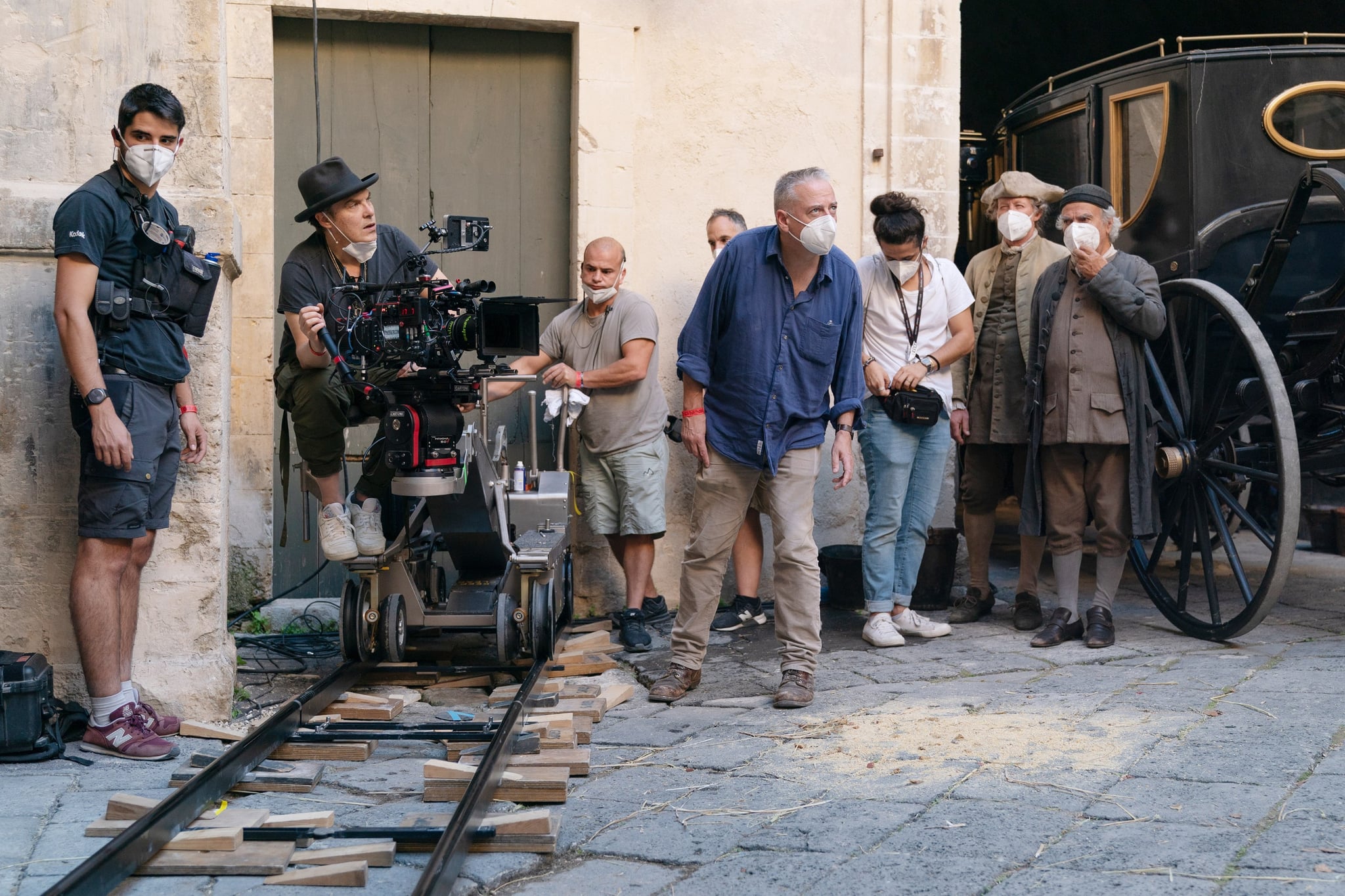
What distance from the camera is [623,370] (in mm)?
6332

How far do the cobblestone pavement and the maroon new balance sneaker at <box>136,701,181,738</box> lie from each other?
287 mm

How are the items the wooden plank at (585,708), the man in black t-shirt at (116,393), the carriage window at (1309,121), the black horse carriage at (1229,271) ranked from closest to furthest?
the man in black t-shirt at (116,393)
the wooden plank at (585,708)
the black horse carriage at (1229,271)
the carriage window at (1309,121)

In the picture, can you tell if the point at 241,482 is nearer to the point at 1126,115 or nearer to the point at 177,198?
the point at 177,198

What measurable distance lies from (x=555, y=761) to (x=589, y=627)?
2276 millimetres

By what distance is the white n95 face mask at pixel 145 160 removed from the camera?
4.30m

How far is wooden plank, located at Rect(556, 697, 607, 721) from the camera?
4750 mm

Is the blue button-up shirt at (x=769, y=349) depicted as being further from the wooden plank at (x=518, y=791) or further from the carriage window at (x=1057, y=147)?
the carriage window at (x=1057, y=147)

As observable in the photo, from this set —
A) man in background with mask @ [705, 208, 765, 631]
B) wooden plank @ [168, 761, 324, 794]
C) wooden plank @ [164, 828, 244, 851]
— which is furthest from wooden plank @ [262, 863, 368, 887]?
man in background with mask @ [705, 208, 765, 631]

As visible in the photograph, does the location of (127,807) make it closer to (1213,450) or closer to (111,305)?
(111,305)

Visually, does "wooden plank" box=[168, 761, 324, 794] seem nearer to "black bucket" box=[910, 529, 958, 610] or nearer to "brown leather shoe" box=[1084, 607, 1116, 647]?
"brown leather shoe" box=[1084, 607, 1116, 647]

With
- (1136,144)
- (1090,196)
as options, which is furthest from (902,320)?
(1136,144)

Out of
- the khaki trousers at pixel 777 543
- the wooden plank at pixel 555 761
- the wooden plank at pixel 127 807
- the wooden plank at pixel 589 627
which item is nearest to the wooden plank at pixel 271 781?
the wooden plank at pixel 127 807

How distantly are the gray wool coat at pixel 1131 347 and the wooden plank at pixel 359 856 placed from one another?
3811mm

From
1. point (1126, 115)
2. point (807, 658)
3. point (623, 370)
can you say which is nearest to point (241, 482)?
point (623, 370)
